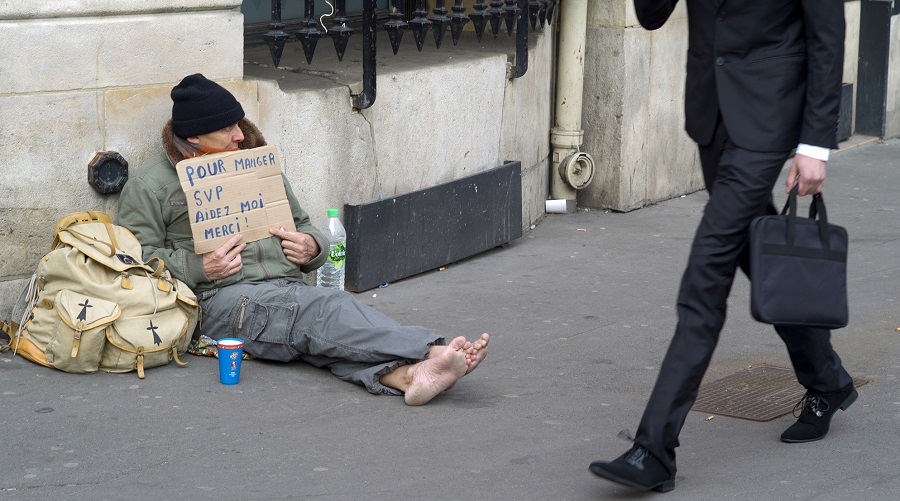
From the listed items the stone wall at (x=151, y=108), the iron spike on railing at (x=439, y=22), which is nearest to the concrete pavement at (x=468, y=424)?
the stone wall at (x=151, y=108)

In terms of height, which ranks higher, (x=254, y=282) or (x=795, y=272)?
(x=795, y=272)

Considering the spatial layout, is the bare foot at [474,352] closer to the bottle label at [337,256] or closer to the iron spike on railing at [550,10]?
the bottle label at [337,256]

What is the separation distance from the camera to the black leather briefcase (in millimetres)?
3578

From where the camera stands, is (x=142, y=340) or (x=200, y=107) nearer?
(x=142, y=340)

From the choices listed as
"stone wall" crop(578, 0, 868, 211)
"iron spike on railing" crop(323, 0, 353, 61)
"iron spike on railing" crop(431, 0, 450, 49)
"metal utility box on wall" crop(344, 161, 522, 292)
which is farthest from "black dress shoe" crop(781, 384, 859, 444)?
"stone wall" crop(578, 0, 868, 211)

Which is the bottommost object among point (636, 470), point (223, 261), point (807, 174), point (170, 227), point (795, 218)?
point (636, 470)

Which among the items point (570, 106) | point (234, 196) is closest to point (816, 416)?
point (234, 196)

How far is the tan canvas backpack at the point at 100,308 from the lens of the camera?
14.6 feet

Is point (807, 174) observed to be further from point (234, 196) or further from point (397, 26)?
point (397, 26)

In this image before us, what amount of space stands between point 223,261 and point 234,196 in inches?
10.7

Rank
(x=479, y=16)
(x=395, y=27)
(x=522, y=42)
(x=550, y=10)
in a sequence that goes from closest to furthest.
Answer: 1. (x=395, y=27)
2. (x=479, y=16)
3. (x=522, y=42)
4. (x=550, y=10)

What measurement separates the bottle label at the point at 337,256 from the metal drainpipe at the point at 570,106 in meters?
2.52

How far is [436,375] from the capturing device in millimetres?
4371

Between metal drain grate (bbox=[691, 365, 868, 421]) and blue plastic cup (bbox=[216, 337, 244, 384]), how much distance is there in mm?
1653
